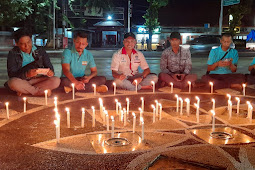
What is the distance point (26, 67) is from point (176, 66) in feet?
11.7

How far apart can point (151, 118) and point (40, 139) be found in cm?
182

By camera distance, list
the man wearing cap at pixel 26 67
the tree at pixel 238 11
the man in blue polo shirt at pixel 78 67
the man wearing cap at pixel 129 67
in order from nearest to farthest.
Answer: the man wearing cap at pixel 26 67 < the man in blue polo shirt at pixel 78 67 < the man wearing cap at pixel 129 67 < the tree at pixel 238 11

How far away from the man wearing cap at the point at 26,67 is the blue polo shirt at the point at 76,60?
0.44 m

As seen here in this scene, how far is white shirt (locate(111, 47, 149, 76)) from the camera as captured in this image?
7.48 metres

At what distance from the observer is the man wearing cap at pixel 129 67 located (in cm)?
736

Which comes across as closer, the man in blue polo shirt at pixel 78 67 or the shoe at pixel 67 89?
the man in blue polo shirt at pixel 78 67

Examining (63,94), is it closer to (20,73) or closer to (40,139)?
(20,73)

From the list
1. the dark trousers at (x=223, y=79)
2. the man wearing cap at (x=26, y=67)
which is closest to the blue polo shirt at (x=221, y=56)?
the dark trousers at (x=223, y=79)

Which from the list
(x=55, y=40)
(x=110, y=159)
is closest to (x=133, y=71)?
(x=110, y=159)

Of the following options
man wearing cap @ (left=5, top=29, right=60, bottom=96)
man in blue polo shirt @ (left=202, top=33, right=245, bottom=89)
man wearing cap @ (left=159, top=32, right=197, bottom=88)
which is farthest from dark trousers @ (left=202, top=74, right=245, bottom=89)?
man wearing cap @ (left=5, top=29, right=60, bottom=96)

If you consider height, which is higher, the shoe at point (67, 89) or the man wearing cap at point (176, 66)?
the man wearing cap at point (176, 66)

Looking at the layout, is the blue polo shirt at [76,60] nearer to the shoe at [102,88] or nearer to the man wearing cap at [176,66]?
the shoe at [102,88]

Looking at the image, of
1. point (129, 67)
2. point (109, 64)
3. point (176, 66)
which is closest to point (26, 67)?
point (129, 67)

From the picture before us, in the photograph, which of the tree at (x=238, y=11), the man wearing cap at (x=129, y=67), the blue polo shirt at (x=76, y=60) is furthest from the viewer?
the tree at (x=238, y=11)
